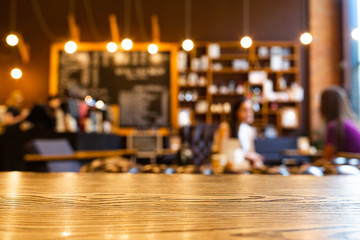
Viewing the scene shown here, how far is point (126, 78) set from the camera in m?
7.60

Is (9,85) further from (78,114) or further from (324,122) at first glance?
(324,122)

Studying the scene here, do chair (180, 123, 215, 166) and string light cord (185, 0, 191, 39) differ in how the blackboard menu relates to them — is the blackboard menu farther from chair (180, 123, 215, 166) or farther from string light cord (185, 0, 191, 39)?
chair (180, 123, 215, 166)

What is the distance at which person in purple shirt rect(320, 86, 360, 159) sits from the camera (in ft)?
9.88

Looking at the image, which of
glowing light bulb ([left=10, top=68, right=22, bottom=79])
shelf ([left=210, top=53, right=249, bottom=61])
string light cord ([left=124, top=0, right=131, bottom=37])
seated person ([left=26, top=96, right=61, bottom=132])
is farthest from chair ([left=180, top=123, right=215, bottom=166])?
glowing light bulb ([left=10, top=68, right=22, bottom=79])

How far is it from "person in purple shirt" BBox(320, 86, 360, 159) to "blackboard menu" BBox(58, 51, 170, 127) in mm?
4670

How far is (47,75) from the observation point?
770 cm

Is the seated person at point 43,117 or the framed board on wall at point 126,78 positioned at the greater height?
the framed board on wall at point 126,78

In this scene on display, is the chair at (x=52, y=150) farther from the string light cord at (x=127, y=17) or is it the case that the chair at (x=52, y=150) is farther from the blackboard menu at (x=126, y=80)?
the string light cord at (x=127, y=17)

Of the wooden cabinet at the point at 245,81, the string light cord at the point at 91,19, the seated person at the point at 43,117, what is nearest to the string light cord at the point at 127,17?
the string light cord at the point at 91,19

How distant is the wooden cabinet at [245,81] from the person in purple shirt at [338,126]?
158 inches

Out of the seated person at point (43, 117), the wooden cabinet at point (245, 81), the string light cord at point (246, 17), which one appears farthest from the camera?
the string light cord at point (246, 17)

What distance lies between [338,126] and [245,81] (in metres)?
4.44

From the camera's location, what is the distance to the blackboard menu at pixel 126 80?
7496 millimetres

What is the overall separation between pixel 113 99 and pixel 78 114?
8.74ft
